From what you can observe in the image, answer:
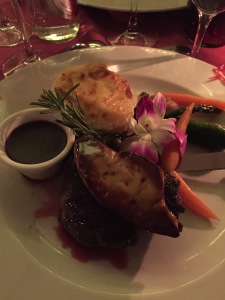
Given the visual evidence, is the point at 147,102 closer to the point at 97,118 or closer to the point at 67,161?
the point at 97,118

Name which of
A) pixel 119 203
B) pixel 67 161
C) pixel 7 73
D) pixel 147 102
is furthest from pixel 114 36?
pixel 119 203

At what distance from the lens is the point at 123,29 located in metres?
1.68

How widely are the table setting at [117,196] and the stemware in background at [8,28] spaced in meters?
0.03

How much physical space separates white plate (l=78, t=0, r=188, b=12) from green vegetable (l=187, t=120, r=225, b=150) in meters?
0.66

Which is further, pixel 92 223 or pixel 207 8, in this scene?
pixel 207 8

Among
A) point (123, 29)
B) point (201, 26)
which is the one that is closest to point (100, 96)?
point (201, 26)

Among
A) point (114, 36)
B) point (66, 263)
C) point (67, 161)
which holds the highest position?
point (114, 36)

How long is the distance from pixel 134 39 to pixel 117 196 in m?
1.07

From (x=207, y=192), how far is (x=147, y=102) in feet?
1.20

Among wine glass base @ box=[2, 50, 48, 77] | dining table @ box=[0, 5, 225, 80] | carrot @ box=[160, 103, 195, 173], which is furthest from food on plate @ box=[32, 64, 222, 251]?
dining table @ box=[0, 5, 225, 80]

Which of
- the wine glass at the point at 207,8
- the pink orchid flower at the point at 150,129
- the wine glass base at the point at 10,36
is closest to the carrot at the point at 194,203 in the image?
the pink orchid flower at the point at 150,129

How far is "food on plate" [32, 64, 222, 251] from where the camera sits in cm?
81

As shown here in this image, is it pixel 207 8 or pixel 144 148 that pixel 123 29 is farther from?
pixel 144 148

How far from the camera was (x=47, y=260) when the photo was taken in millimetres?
863
